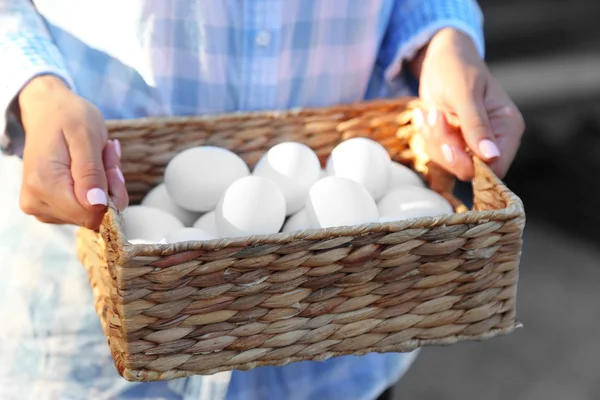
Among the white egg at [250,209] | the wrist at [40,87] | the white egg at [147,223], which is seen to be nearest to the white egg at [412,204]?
the white egg at [250,209]

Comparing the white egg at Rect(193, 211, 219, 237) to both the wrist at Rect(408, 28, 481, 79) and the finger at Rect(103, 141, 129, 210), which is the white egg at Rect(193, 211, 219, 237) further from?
the wrist at Rect(408, 28, 481, 79)

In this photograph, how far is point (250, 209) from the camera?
84 centimetres

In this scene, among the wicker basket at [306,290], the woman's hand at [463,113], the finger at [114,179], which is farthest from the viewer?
the woman's hand at [463,113]

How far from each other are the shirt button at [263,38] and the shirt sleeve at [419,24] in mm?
191

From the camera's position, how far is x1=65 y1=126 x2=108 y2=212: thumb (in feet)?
2.48

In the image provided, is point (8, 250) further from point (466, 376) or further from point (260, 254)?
point (466, 376)

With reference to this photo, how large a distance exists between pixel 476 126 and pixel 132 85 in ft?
1.31

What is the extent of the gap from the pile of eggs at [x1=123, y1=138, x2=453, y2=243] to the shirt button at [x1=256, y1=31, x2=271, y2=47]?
119 mm

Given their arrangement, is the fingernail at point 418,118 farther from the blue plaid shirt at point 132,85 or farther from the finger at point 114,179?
the finger at point 114,179

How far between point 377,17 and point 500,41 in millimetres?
1902

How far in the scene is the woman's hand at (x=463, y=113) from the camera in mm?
916

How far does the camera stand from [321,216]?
33.7 inches

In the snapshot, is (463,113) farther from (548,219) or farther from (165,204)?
(548,219)

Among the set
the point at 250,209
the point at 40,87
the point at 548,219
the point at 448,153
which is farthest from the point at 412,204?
the point at 548,219
